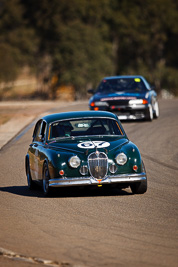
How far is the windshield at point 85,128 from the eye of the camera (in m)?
11.4

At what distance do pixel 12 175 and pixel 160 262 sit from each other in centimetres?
767

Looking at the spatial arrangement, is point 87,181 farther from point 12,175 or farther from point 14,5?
point 14,5

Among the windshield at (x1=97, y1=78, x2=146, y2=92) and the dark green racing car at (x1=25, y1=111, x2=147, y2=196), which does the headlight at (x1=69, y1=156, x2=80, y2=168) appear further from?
the windshield at (x1=97, y1=78, x2=146, y2=92)

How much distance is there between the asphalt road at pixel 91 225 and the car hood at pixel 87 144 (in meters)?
0.76

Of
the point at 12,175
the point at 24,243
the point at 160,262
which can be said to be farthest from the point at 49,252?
the point at 12,175

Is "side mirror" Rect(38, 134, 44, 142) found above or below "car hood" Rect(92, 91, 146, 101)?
above

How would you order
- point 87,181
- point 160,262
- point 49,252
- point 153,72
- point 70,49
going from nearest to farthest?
1. point 160,262
2. point 49,252
3. point 87,181
4. point 70,49
5. point 153,72

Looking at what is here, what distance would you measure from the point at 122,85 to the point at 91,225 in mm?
16339

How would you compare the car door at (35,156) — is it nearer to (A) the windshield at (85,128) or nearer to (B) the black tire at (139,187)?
(A) the windshield at (85,128)

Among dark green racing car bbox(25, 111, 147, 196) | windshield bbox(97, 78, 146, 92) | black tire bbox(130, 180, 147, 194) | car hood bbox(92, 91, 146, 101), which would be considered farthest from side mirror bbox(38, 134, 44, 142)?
windshield bbox(97, 78, 146, 92)

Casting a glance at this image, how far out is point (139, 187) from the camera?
10.6 m

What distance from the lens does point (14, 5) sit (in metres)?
79.7

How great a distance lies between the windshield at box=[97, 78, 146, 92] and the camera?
24.2m

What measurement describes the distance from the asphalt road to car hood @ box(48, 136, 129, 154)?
762 millimetres
